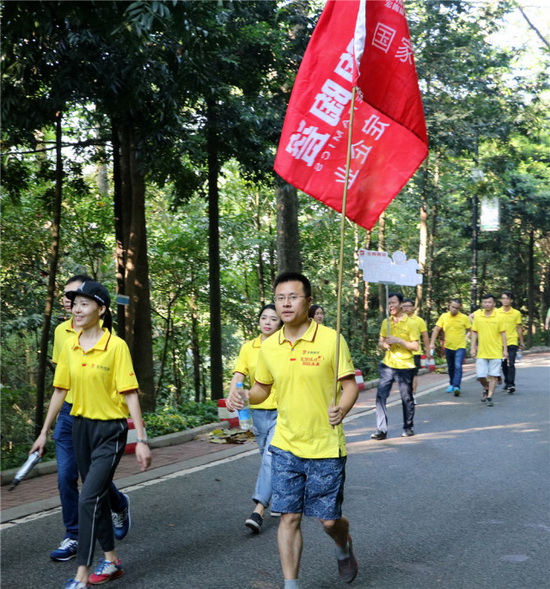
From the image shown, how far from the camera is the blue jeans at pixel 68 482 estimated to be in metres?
5.63

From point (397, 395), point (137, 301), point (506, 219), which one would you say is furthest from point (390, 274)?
point (506, 219)

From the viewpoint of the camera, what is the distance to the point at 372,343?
2700 centimetres

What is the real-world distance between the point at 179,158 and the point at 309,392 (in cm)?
873

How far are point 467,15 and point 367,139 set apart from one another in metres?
18.6

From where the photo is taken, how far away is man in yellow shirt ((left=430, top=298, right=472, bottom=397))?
53.5 ft

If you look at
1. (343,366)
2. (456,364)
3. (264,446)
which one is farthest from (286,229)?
(343,366)

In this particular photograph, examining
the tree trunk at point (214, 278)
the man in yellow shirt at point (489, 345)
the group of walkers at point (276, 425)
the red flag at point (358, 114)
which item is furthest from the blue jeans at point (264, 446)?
the man in yellow shirt at point (489, 345)

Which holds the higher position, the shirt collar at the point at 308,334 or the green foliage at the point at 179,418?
the shirt collar at the point at 308,334

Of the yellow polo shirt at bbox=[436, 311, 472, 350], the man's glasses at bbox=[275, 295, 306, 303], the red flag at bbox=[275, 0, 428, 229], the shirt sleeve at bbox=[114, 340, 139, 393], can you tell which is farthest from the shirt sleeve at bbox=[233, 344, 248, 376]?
the yellow polo shirt at bbox=[436, 311, 472, 350]

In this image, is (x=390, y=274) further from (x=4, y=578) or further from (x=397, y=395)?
(x=4, y=578)

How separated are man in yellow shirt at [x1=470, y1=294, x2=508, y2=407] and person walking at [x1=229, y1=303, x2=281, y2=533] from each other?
29.0ft

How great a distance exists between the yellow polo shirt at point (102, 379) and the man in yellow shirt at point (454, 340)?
11863 millimetres

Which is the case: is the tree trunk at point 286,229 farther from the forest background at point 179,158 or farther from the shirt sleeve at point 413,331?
the shirt sleeve at point 413,331

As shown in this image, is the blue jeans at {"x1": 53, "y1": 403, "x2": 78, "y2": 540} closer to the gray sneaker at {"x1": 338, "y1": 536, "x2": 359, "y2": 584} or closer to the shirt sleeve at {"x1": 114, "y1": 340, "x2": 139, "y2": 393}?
the shirt sleeve at {"x1": 114, "y1": 340, "x2": 139, "y2": 393}
